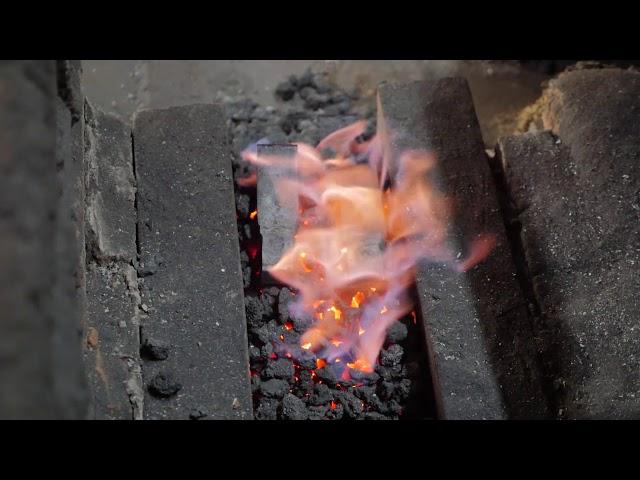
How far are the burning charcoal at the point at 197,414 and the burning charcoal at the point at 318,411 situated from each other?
495mm

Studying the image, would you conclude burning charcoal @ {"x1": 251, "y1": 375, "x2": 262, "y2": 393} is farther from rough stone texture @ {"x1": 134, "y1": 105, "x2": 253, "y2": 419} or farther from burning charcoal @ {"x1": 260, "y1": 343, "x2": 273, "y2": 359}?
rough stone texture @ {"x1": 134, "y1": 105, "x2": 253, "y2": 419}

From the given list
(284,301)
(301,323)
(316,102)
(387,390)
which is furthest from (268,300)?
(316,102)

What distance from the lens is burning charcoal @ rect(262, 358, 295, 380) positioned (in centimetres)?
313

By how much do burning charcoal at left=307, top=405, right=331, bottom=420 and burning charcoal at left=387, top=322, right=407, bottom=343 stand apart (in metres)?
0.42

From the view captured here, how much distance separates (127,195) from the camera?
Answer: 127 inches

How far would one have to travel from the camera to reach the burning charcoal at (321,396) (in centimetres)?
312

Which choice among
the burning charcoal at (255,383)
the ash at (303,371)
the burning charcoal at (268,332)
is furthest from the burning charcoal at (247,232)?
the burning charcoal at (255,383)

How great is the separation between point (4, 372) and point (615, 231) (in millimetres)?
2547

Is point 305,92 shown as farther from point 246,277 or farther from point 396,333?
point 396,333

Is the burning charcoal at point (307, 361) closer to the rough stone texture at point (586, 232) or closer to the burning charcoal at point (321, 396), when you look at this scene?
the burning charcoal at point (321, 396)

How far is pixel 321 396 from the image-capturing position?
3121 mm

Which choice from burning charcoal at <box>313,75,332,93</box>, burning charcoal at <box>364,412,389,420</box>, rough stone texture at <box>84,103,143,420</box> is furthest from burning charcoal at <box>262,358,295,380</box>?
burning charcoal at <box>313,75,332,93</box>
